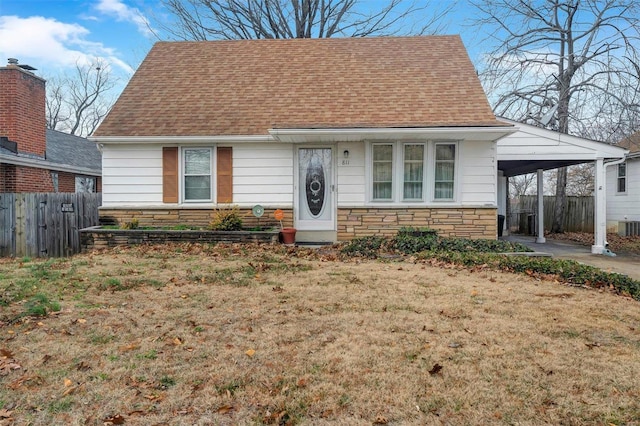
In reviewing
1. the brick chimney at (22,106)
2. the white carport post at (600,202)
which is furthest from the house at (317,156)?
the brick chimney at (22,106)

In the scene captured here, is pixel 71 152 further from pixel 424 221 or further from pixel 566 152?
pixel 566 152

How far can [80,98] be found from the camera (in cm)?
3350

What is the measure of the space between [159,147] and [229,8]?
13072mm

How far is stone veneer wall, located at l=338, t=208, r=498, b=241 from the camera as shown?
10.0 metres

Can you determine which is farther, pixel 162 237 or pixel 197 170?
pixel 197 170

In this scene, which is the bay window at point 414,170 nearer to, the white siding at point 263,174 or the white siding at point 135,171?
the white siding at point 263,174

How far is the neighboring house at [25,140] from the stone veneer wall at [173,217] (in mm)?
4176

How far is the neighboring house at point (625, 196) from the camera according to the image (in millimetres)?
15586

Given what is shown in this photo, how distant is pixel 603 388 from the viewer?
2.89 metres

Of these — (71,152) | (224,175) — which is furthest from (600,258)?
(71,152)

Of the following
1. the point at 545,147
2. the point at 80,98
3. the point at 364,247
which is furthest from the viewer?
the point at 80,98

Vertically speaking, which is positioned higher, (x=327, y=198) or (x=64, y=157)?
(x=64, y=157)

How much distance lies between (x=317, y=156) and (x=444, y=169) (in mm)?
3202

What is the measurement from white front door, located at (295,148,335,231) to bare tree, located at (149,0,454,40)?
12.9m
